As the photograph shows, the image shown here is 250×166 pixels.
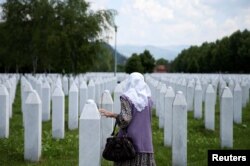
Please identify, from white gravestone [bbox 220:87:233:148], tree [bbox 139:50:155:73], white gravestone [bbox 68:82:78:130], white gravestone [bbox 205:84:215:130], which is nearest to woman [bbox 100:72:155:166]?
white gravestone [bbox 220:87:233:148]

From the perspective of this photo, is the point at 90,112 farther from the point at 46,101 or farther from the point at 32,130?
the point at 46,101

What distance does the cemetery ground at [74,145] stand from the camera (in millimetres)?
8493

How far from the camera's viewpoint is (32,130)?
26.7ft

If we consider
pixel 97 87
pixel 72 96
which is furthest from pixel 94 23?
pixel 72 96

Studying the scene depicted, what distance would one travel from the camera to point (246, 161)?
6.94 metres

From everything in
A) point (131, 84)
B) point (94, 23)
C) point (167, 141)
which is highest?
point (94, 23)

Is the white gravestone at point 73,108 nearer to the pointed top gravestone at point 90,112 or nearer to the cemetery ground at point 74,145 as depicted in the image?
the cemetery ground at point 74,145

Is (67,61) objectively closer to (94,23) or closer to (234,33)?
(94,23)

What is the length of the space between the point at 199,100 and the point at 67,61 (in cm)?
A: 1309

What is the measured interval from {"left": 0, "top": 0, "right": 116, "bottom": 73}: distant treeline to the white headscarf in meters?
19.5

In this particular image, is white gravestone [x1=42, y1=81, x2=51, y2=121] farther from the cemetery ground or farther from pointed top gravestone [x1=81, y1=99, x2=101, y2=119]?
pointed top gravestone [x1=81, y1=99, x2=101, y2=119]

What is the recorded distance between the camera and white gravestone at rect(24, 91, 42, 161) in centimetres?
816

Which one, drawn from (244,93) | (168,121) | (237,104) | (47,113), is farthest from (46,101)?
(244,93)

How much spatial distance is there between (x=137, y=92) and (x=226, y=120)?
448cm
